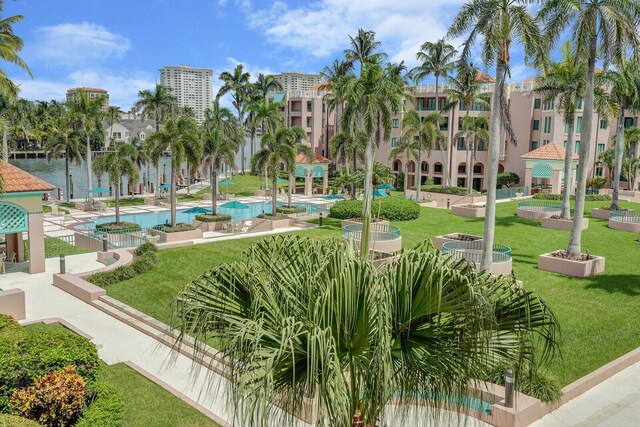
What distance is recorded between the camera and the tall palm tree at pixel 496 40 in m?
19.8

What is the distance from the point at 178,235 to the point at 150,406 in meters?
22.2

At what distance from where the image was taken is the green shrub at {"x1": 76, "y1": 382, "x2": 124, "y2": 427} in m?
9.51

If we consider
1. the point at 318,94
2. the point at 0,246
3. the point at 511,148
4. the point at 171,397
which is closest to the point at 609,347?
the point at 171,397

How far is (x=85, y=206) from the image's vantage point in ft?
159

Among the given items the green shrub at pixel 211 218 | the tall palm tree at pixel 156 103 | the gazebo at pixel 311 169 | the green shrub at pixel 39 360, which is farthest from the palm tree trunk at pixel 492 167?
the tall palm tree at pixel 156 103

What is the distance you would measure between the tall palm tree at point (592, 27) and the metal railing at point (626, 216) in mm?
9856

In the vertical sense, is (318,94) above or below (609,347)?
above

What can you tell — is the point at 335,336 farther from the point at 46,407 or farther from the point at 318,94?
the point at 318,94

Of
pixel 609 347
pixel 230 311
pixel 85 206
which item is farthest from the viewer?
pixel 85 206

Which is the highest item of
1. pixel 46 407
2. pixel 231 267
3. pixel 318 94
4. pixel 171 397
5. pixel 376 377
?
pixel 318 94

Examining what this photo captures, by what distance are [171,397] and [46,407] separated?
353cm

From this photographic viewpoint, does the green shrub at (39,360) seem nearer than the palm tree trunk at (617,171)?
Yes

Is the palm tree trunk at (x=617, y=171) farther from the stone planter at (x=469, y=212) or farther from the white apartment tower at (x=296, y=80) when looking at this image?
the white apartment tower at (x=296, y=80)

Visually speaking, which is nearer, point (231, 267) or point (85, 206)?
point (231, 267)
